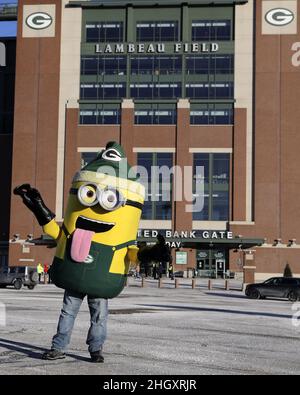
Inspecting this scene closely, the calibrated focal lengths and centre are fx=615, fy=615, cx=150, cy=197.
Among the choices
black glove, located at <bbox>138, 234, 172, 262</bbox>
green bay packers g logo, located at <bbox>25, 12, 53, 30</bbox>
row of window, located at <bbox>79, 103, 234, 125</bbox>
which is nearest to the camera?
black glove, located at <bbox>138, 234, 172, 262</bbox>

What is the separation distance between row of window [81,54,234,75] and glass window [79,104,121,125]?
3.48 metres

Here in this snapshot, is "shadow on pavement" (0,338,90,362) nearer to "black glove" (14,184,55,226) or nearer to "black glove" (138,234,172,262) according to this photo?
"black glove" (138,234,172,262)

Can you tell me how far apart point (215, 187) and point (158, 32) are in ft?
Result: 56.8

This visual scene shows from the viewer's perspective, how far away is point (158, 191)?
198 feet

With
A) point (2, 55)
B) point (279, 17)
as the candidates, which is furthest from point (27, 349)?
point (2, 55)

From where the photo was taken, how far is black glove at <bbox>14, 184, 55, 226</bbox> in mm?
7816

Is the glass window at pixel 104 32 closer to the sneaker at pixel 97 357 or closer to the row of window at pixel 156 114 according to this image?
the row of window at pixel 156 114

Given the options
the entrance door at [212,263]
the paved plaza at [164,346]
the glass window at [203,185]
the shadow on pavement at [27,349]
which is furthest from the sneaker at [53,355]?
the entrance door at [212,263]

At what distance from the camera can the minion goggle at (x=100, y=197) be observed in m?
7.53

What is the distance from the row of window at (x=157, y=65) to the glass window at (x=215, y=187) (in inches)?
356

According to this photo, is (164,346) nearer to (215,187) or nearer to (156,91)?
(215,187)

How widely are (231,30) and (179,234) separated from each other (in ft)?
70.9

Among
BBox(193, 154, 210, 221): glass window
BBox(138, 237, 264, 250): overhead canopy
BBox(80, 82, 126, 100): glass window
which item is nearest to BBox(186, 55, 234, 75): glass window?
BBox(80, 82, 126, 100): glass window

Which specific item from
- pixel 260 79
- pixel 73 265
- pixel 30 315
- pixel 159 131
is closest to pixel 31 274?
pixel 30 315
